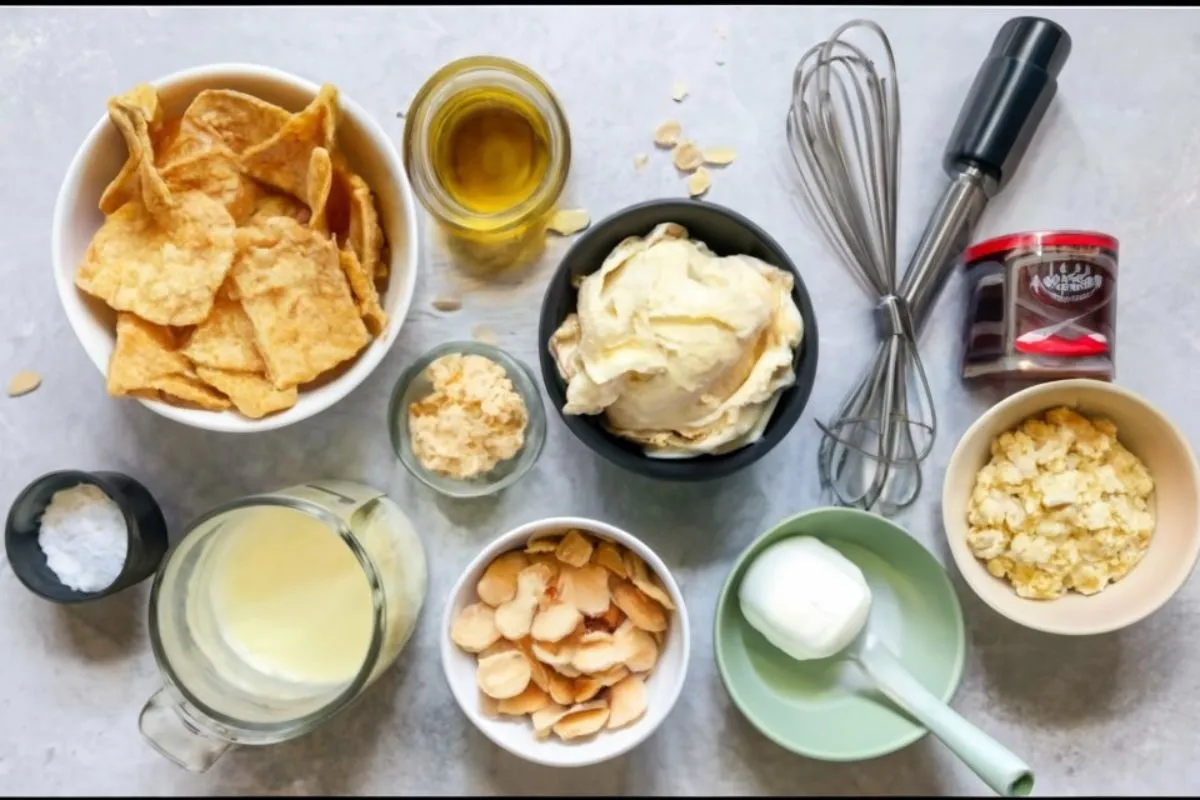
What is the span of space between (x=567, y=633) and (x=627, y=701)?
0.07m

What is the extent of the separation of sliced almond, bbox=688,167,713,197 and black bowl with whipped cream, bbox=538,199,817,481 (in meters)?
0.10

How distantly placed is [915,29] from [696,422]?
17.1 inches

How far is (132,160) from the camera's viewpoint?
0.75 meters

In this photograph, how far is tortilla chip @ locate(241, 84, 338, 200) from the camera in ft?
2.48

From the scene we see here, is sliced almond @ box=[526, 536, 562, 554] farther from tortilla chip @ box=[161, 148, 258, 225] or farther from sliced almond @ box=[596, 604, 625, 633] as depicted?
tortilla chip @ box=[161, 148, 258, 225]

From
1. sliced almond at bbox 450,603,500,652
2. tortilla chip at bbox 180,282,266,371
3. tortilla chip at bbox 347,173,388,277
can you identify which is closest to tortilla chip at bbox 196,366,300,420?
tortilla chip at bbox 180,282,266,371

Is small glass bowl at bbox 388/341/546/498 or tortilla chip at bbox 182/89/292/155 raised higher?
tortilla chip at bbox 182/89/292/155

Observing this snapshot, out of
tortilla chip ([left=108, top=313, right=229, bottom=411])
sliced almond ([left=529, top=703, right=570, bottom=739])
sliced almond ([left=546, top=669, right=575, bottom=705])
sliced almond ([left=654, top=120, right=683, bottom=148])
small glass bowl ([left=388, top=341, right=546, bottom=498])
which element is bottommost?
sliced almond ([left=529, top=703, right=570, bottom=739])

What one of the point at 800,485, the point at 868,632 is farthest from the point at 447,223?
the point at 868,632

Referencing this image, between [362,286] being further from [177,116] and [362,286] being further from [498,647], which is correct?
[498,647]

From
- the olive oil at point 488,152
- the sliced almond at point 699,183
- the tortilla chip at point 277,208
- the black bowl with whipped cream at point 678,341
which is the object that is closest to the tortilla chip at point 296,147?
the tortilla chip at point 277,208

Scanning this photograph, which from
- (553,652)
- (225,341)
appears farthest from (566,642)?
(225,341)

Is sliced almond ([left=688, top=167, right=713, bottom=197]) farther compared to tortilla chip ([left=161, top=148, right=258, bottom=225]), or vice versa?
sliced almond ([left=688, top=167, right=713, bottom=197])

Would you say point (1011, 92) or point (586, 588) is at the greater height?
point (1011, 92)
